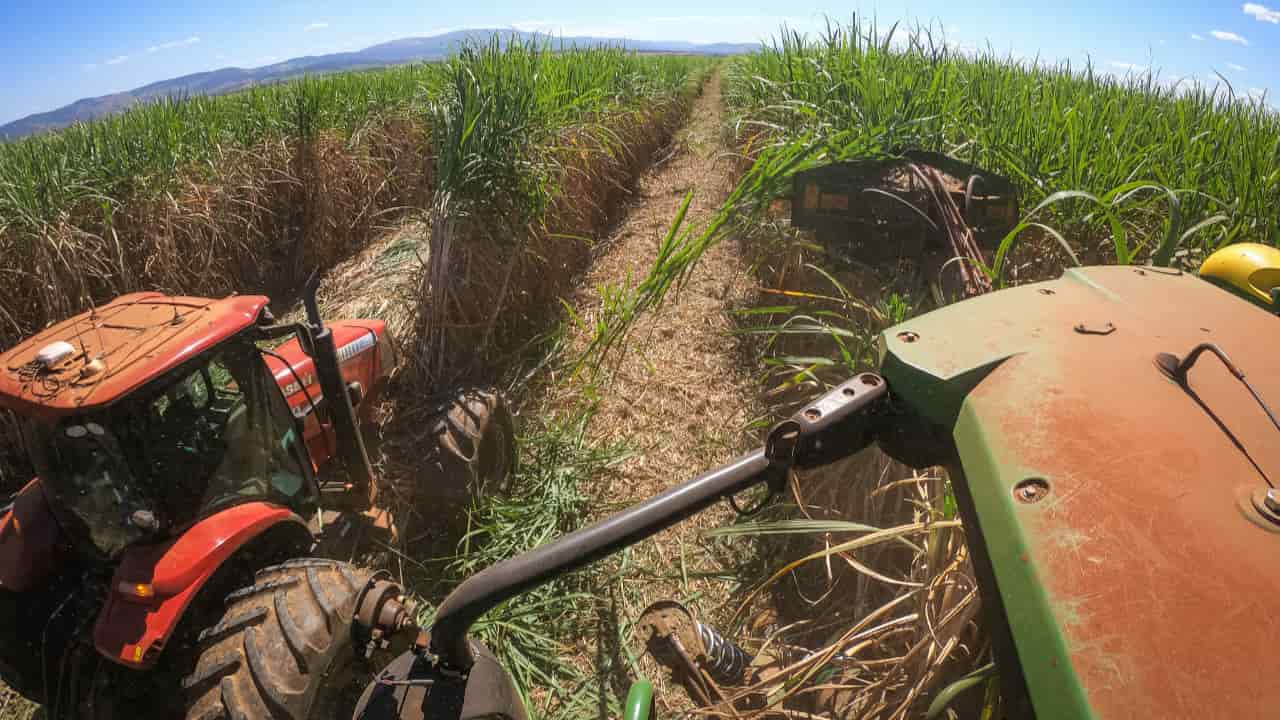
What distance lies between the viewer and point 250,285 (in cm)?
604

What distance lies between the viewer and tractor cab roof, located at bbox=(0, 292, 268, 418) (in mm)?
1549

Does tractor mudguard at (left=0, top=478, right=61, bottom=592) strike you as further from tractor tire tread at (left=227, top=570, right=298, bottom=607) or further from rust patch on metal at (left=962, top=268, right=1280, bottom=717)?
rust patch on metal at (left=962, top=268, right=1280, bottom=717)

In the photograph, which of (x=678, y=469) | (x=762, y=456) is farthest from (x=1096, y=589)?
(x=678, y=469)

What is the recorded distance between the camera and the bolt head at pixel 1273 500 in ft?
2.02

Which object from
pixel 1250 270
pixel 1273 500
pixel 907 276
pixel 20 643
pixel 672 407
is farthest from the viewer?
pixel 672 407

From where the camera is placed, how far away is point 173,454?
188cm

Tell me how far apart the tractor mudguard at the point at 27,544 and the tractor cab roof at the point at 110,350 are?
57cm

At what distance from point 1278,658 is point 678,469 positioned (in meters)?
2.93

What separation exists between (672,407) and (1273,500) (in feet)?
10.8

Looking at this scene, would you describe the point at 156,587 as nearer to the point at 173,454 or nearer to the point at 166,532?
the point at 166,532

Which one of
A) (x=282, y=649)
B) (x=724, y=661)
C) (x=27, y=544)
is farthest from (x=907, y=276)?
(x=27, y=544)

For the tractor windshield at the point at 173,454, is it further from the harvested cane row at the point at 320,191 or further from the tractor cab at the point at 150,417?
the harvested cane row at the point at 320,191

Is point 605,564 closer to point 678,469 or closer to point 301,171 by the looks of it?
point 678,469

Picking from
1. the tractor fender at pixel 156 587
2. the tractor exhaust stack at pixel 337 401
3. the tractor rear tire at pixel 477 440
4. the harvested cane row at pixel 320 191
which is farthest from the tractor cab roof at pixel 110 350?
the harvested cane row at pixel 320 191
